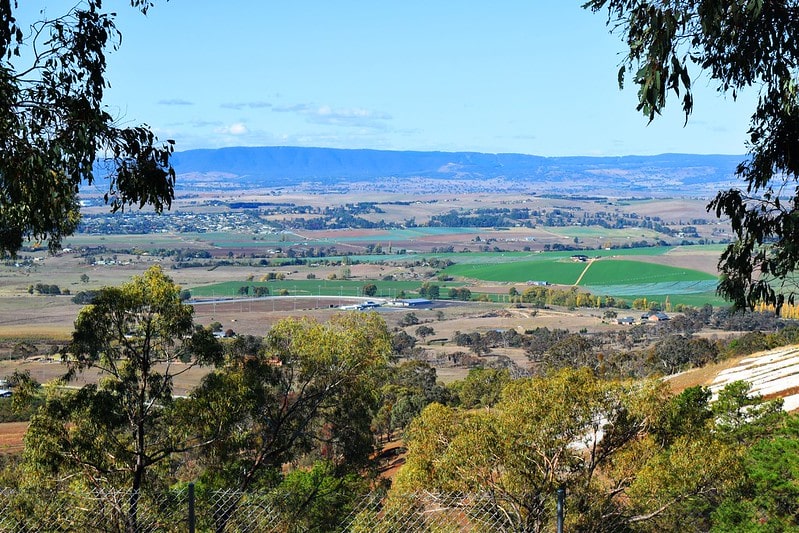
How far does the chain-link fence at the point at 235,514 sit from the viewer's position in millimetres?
6883

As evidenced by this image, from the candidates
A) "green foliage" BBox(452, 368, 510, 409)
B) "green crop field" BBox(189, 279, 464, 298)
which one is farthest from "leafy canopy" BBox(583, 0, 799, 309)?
"green crop field" BBox(189, 279, 464, 298)

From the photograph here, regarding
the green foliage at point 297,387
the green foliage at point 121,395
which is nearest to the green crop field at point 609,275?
the green foliage at point 297,387

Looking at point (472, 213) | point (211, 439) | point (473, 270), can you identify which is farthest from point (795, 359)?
point (472, 213)

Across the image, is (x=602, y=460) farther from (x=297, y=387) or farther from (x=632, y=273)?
(x=632, y=273)

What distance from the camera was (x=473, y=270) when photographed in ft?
303

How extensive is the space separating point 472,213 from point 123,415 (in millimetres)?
161996

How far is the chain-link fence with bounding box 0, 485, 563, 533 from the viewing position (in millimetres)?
6883

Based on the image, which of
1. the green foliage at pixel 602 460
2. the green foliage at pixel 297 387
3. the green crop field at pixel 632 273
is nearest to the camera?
the green foliage at pixel 602 460

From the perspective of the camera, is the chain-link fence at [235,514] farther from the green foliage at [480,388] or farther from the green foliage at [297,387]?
the green foliage at [480,388]

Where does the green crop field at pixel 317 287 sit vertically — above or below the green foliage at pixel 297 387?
below

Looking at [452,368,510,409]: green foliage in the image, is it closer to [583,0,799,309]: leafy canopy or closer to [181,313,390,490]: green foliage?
[181,313,390,490]: green foliage

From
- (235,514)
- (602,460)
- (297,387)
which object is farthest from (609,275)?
(235,514)

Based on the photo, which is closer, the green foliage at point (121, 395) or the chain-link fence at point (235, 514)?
the chain-link fence at point (235, 514)

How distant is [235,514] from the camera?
30.3ft
